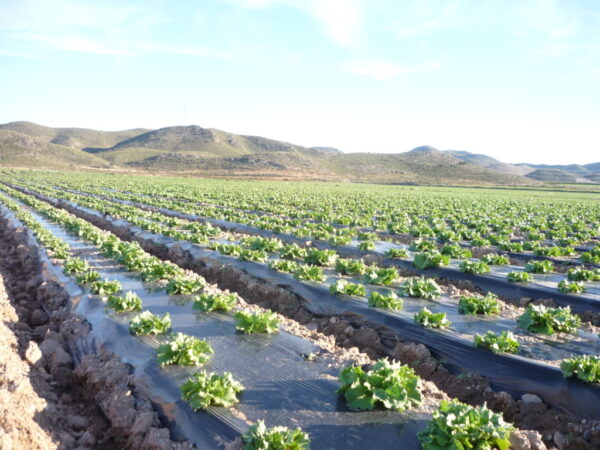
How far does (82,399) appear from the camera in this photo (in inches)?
258

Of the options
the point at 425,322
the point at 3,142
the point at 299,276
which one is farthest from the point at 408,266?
the point at 3,142

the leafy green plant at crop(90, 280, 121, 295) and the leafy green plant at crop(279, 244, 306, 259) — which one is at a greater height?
the leafy green plant at crop(279, 244, 306, 259)

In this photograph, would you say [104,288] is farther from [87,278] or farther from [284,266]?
[284,266]

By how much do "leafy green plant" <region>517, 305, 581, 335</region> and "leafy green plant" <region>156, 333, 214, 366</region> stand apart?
600cm

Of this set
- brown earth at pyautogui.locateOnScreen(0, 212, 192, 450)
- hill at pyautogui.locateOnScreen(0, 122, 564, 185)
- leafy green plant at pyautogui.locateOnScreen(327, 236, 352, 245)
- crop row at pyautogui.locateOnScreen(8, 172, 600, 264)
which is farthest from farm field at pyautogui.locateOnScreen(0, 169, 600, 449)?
hill at pyautogui.locateOnScreen(0, 122, 564, 185)

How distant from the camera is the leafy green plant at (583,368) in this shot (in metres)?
5.91

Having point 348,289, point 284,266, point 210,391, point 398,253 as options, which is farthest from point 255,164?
point 210,391

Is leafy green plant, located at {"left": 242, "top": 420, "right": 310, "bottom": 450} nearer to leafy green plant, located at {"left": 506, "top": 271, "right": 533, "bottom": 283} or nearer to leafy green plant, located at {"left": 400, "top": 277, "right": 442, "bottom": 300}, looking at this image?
leafy green plant, located at {"left": 400, "top": 277, "right": 442, "bottom": 300}

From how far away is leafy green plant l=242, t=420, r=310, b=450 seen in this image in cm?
427

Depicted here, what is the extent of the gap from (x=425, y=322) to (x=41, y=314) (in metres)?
8.47

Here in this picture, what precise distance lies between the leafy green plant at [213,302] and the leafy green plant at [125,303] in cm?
123

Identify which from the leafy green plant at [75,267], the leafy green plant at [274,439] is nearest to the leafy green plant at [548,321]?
the leafy green plant at [274,439]

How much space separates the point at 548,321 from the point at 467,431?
14.8 ft

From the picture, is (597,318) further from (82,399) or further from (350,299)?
(82,399)
